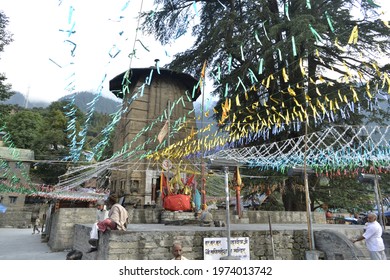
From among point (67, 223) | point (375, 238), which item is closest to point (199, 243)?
point (375, 238)

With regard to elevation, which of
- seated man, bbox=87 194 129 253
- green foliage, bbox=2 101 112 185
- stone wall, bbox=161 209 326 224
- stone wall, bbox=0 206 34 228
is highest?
green foliage, bbox=2 101 112 185

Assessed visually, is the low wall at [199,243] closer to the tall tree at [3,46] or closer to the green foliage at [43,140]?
the tall tree at [3,46]

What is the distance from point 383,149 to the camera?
8617 mm

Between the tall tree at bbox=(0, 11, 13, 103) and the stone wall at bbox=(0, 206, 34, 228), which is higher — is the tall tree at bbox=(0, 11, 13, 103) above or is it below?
above

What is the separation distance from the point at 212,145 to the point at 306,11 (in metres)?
8.89

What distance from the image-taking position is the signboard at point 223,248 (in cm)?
608

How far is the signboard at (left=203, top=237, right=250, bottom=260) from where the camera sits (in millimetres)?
6082

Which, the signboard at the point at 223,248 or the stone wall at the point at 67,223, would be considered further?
the stone wall at the point at 67,223

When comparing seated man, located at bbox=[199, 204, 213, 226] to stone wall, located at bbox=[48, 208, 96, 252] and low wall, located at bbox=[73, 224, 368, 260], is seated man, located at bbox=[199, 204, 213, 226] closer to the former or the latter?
low wall, located at bbox=[73, 224, 368, 260]

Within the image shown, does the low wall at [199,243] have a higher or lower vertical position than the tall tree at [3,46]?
lower

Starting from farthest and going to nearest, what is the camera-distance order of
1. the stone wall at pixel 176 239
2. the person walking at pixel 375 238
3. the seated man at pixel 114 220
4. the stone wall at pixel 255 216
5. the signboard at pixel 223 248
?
1. the stone wall at pixel 255 216
2. the signboard at pixel 223 248
3. the person walking at pixel 375 238
4. the seated man at pixel 114 220
5. the stone wall at pixel 176 239

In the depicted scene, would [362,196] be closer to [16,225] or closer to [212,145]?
[212,145]

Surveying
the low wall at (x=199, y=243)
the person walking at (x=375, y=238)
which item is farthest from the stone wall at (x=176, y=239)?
the person walking at (x=375, y=238)

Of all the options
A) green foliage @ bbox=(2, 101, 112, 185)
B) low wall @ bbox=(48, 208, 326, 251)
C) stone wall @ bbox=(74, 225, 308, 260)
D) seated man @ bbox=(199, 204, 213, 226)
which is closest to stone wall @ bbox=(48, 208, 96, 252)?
low wall @ bbox=(48, 208, 326, 251)
